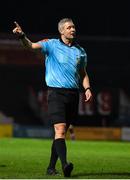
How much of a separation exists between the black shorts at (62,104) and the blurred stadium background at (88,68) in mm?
12634

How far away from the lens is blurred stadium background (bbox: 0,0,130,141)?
22797 mm

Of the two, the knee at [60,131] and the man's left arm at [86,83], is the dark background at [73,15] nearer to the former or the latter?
the man's left arm at [86,83]

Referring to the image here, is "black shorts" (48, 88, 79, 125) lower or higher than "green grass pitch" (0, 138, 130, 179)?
higher

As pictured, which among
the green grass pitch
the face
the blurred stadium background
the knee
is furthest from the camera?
the blurred stadium background

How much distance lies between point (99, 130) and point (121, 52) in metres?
2.39

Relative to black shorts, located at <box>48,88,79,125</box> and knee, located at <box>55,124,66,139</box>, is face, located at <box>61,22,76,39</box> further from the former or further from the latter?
knee, located at <box>55,124,66,139</box>

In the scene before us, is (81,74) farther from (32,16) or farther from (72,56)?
(32,16)

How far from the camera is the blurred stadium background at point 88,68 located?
898 inches

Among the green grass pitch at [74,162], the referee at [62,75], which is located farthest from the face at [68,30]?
the green grass pitch at [74,162]

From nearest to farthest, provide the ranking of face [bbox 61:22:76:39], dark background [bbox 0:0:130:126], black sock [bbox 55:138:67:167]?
1. black sock [bbox 55:138:67:167]
2. face [bbox 61:22:76:39]
3. dark background [bbox 0:0:130:126]

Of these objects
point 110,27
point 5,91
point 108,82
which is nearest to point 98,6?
point 110,27

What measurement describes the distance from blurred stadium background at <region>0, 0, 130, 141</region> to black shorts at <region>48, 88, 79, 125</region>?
12634mm

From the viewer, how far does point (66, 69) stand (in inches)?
390

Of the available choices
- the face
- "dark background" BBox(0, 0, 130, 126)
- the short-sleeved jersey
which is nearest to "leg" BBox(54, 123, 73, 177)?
the short-sleeved jersey
